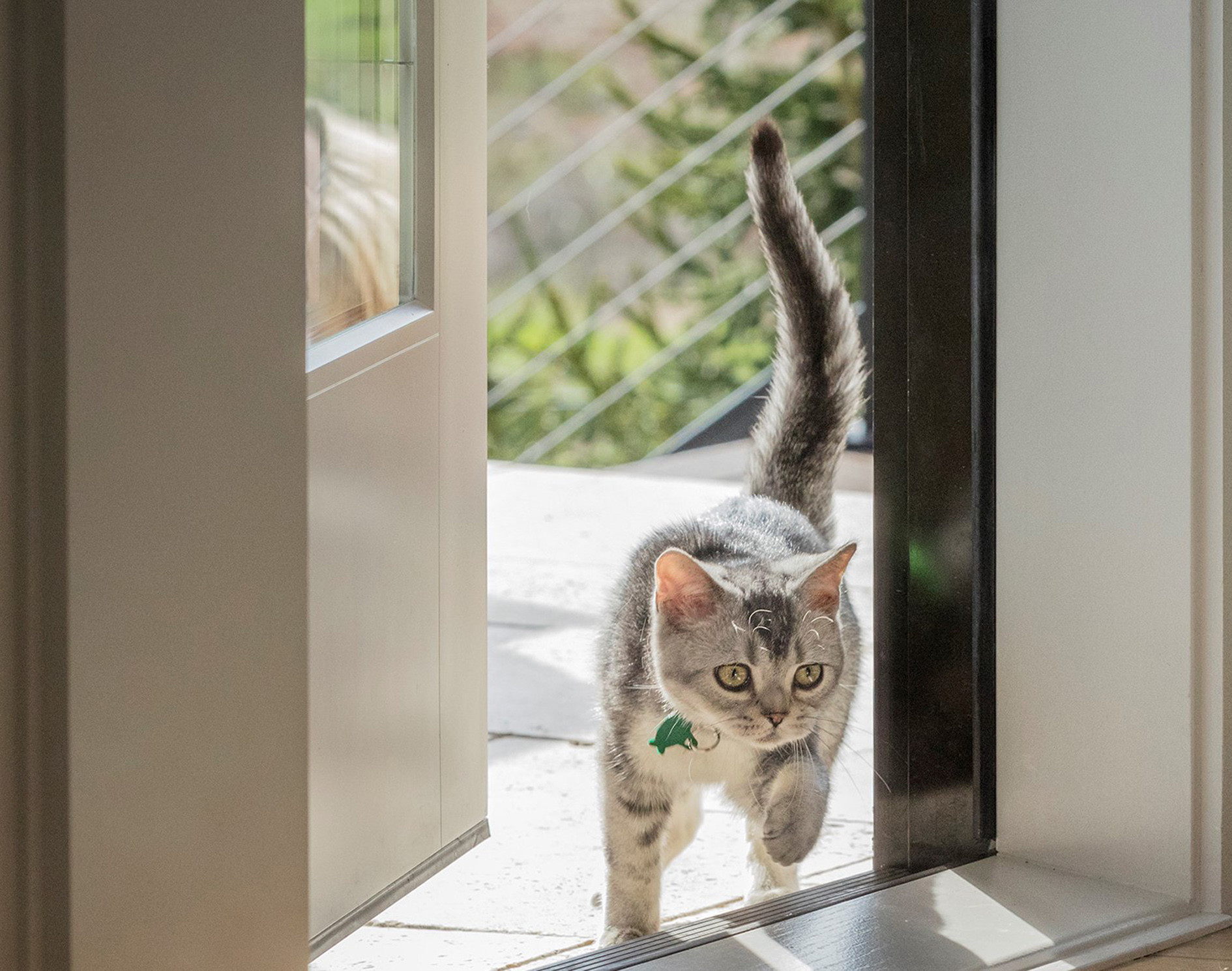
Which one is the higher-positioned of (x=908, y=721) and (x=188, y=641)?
(x=188, y=641)

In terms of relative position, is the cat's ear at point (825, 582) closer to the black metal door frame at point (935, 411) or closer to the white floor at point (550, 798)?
the black metal door frame at point (935, 411)

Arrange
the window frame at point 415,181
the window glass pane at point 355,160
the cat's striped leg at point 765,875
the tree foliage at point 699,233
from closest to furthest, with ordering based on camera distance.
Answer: the window glass pane at point 355,160, the window frame at point 415,181, the cat's striped leg at point 765,875, the tree foliage at point 699,233

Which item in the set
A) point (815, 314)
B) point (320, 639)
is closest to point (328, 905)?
point (320, 639)

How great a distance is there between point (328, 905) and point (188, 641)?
0.49 m

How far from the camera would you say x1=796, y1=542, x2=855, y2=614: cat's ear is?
1186 millimetres

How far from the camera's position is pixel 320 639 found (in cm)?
109

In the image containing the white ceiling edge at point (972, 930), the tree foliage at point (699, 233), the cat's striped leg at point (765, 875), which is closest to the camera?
the white ceiling edge at point (972, 930)

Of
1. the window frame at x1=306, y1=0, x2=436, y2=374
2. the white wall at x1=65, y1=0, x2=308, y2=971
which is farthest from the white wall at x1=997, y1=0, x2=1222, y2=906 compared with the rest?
the white wall at x1=65, y1=0, x2=308, y2=971

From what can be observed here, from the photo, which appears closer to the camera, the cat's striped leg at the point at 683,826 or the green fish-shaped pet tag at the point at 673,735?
the green fish-shaped pet tag at the point at 673,735

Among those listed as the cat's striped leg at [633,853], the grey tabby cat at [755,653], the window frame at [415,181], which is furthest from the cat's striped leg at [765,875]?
the window frame at [415,181]

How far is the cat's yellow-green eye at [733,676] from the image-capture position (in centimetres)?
120

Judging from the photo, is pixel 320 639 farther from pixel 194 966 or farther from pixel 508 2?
pixel 508 2

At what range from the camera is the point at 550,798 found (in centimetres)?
163

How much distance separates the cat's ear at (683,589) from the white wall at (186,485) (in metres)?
0.47
